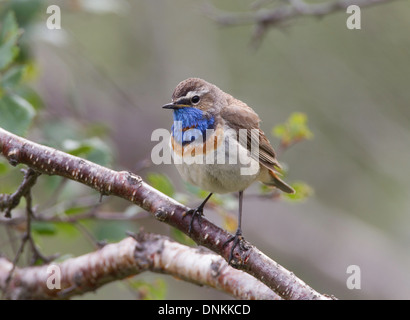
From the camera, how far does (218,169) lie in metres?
3.37

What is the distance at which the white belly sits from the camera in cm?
337

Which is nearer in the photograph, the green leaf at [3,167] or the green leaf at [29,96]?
the green leaf at [3,167]

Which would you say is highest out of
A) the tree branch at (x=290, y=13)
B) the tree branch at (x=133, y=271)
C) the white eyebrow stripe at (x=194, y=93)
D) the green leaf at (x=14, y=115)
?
the tree branch at (x=290, y=13)

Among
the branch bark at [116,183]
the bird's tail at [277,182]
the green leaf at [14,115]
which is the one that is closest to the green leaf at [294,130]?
the bird's tail at [277,182]

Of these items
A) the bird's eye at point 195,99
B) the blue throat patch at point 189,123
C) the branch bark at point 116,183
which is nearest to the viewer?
the branch bark at point 116,183

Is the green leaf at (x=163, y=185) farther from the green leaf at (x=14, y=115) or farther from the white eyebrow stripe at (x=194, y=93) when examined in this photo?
the green leaf at (x=14, y=115)

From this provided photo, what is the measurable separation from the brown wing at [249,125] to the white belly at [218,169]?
22 centimetres

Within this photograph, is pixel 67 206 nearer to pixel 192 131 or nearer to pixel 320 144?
pixel 192 131

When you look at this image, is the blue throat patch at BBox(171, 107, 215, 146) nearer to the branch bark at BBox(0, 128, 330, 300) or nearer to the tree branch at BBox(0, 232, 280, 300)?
the tree branch at BBox(0, 232, 280, 300)

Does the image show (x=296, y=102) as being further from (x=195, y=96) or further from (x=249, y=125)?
(x=195, y=96)

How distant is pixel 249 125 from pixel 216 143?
402 millimetres

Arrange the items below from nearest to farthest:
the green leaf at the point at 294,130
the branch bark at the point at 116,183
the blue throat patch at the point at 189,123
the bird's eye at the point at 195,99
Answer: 1. the branch bark at the point at 116,183
2. the blue throat patch at the point at 189,123
3. the bird's eye at the point at 195,99
4. the green leaf at the point at 294,130

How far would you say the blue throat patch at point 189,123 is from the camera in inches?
141

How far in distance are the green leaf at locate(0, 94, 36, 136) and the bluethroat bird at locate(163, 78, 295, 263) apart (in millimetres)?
835
